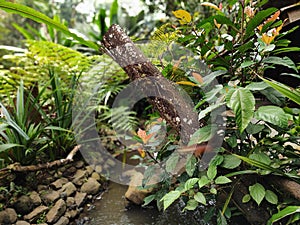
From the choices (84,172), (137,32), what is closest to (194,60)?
(84,172)

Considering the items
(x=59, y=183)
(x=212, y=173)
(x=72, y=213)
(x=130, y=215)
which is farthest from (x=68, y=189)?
(x=212, y=173)

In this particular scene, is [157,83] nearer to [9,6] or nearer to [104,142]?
[9,6]

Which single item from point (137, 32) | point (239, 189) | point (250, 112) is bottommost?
point (239, 189)

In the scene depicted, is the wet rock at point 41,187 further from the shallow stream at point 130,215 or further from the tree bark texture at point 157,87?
the tree bark texture at point 157,87

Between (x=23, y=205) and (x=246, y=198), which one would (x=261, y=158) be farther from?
(x=23, y=205)

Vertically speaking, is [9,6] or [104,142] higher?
[9,6]

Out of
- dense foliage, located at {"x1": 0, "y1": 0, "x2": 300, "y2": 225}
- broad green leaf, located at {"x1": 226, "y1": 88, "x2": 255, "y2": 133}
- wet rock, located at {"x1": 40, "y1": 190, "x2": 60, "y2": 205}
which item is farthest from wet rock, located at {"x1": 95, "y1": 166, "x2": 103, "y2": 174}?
broad green leaf, located at {"x1": 226, "y1": 88, "x2": 255, "y2": 133}
